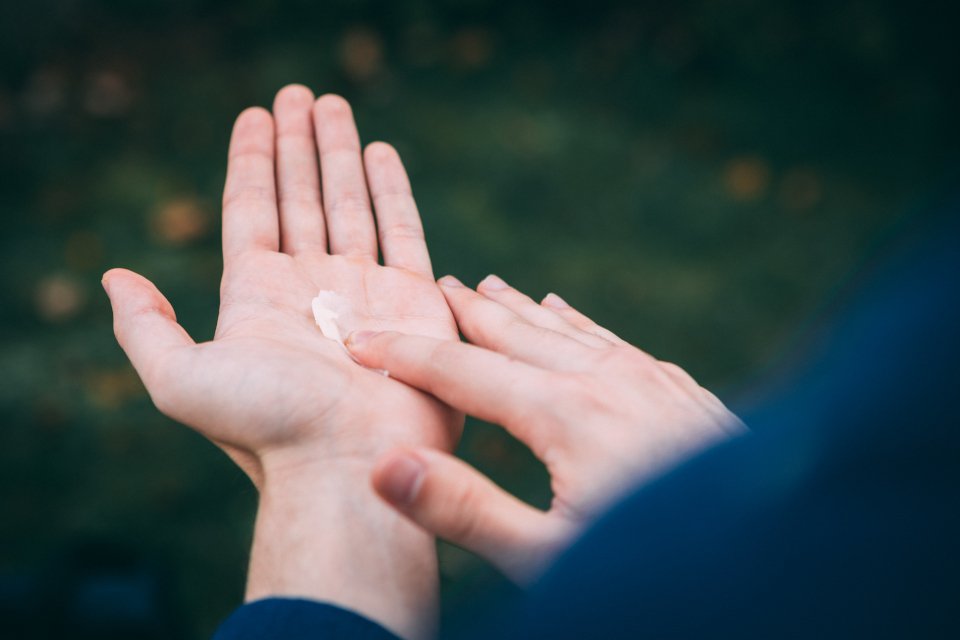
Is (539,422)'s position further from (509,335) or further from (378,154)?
(378,154)

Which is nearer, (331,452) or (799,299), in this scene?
(331,452)

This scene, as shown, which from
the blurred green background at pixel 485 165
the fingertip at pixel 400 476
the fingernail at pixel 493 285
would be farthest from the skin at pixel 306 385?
the blurred green background at pixel 485 165

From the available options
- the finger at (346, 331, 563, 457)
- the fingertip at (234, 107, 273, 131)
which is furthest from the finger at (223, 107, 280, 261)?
the finger at (346, 331, 563, 457)

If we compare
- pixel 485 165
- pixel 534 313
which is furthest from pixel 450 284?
pixel 485 165

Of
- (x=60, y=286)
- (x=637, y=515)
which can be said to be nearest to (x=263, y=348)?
(x=637, y=515)

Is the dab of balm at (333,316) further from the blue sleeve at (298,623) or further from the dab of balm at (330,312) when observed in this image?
the blue sleeve at (298,623)

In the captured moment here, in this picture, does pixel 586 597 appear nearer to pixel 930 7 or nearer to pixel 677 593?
pixel 677 593
